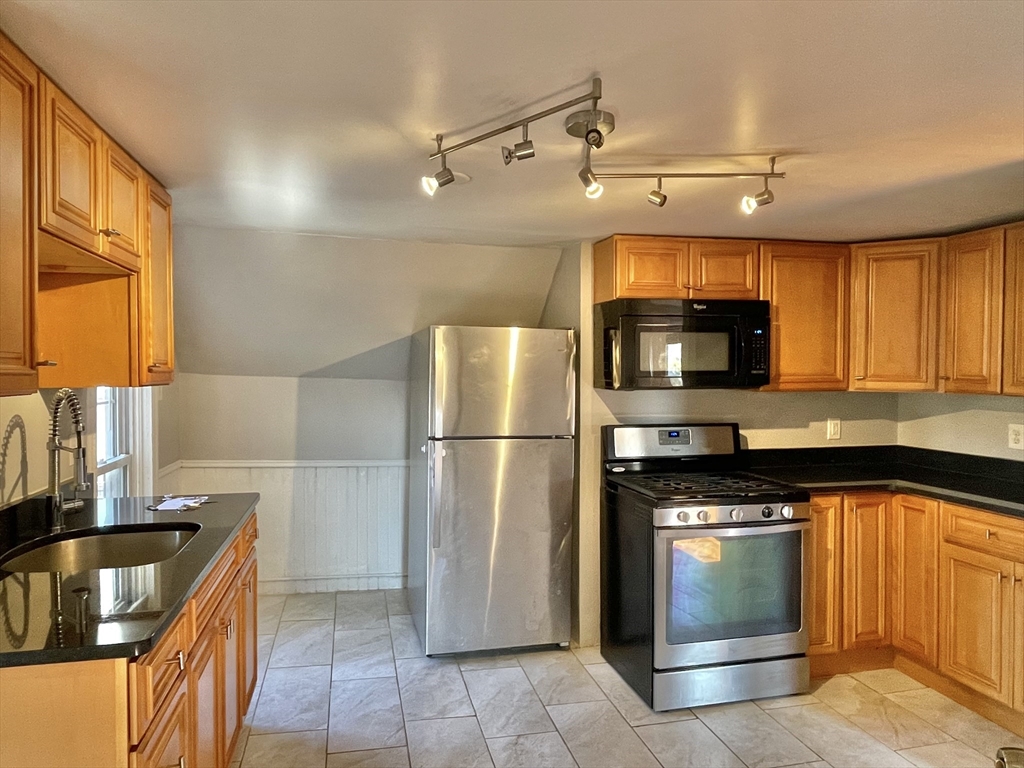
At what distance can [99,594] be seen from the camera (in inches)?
64.7

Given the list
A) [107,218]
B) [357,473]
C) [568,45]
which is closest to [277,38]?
[568,45]

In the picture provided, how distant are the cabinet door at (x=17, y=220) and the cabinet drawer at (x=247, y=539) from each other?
1134 mm

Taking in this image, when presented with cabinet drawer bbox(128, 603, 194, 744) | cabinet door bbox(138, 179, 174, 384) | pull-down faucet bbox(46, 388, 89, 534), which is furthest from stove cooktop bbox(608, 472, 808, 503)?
pull-down faucet bbox(46, 388, 89, 534)

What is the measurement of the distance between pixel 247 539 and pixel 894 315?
3.16 metres

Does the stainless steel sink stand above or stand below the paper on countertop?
below

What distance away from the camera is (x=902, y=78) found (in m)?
1.53

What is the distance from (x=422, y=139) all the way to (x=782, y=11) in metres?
1.02

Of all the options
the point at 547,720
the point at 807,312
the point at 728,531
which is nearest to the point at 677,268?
the point at 807,312

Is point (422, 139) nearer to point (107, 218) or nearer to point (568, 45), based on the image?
point (568, 45)

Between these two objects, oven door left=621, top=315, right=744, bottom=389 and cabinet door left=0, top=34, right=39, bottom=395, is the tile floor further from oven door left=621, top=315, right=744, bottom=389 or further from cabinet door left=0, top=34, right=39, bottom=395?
cabinet door left=0, top=34, right=39, bottom=395

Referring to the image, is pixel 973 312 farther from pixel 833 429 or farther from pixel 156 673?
pixel 156 673

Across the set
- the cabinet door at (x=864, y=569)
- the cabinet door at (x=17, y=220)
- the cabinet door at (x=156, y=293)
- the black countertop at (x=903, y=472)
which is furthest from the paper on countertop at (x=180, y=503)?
the cabinet door at (x=864, y=569)

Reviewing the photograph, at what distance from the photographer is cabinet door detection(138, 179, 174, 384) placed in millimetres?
2314

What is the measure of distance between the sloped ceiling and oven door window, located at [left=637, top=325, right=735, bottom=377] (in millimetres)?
909
